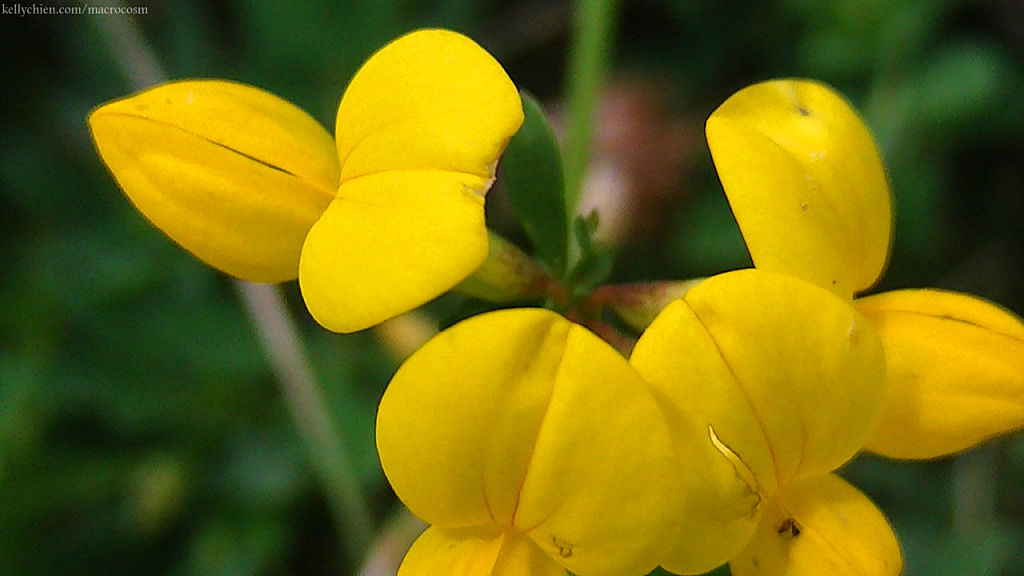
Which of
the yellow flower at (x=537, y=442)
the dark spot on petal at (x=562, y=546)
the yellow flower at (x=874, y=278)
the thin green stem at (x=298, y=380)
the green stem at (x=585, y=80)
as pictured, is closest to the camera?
the yellow flower at (x=537, y=442)

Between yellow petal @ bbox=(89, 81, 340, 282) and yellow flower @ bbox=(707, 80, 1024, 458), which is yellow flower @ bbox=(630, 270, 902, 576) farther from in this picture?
yellow petal @ bbox=(89, 81, 340, 282)

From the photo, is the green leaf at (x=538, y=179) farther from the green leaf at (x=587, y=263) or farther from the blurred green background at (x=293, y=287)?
the blurred green background at (x=293, y=287)

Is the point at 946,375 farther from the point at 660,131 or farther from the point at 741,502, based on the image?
the point at 660,131

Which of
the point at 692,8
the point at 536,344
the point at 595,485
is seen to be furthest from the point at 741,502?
the point at 692,8

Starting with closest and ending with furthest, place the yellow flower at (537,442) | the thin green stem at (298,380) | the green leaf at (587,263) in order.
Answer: the yellow flower at (537,442), the green leaf at (587,263), the thin green stem at (298,380)

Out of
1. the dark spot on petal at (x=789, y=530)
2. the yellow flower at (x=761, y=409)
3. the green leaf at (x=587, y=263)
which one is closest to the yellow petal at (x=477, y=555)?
the yellow flower at (x=761, y=409)

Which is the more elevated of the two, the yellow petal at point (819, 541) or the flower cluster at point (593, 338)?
the flower cluster at point (593, 338)

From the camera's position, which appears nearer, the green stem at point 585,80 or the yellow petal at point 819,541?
the yellow petal at point 819,541
